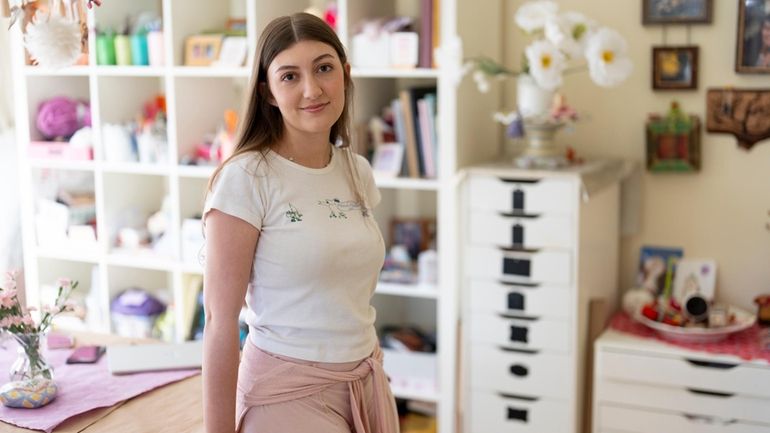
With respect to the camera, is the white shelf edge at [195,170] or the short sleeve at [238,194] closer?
the short sleeve at [238,194]

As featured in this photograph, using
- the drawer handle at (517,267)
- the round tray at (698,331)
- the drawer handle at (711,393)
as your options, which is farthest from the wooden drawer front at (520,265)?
the drawer handle at (711,393)

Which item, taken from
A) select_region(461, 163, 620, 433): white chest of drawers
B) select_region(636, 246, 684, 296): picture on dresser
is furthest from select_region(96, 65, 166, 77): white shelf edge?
select_region(636, 246, 684, 296): picture on dresser

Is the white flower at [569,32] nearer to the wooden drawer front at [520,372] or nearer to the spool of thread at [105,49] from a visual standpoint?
the wooden drawer front at [520,372]

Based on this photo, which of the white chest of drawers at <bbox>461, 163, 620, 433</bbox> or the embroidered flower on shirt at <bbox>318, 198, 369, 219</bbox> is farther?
the white chest of drawers at <bbox>461, 163, 620, 433</bbox>

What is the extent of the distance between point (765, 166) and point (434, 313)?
1241 millimetres

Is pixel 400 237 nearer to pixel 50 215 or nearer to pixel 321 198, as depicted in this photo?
pixel 50 215

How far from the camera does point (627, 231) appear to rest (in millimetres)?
3062

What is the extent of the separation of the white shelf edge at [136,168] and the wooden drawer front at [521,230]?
1187 millimetres

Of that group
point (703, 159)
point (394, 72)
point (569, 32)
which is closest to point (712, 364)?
point (703, 159)

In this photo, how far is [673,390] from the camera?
8.83 ft

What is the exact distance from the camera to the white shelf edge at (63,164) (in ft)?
11.3

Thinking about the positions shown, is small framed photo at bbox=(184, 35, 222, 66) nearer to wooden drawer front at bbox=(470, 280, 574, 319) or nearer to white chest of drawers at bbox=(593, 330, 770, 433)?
wooden drawer front at bbox=(470, 280, 574, 319)

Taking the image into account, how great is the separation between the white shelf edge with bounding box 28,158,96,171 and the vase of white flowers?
148cm

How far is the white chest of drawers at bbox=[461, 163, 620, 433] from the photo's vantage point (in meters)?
2.70
